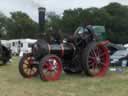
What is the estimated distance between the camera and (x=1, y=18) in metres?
96.6

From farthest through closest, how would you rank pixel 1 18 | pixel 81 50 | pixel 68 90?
pixel 1 18
pixel 81 50
pixel 68 90

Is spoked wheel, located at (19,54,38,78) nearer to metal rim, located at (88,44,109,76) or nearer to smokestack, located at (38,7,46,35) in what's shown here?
smokestack, located at (38,7,46,35)

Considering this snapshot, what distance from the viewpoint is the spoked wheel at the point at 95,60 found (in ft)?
Result: 38.7

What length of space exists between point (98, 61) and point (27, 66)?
226 cm

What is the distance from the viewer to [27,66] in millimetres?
12094

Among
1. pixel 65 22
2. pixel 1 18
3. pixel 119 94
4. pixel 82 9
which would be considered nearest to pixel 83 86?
pixel 119 94

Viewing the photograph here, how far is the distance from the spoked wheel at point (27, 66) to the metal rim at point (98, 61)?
69.0 inches

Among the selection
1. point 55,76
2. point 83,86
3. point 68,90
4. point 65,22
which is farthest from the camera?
point 65,22

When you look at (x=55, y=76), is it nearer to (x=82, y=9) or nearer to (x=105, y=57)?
(x=105, y=57)

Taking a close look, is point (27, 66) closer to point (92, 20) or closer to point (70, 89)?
point (70, 89)

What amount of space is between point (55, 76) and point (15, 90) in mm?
2442

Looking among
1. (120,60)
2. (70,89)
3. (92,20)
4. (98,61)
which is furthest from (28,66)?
(92,20)

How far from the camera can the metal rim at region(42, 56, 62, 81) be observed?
35.5 ft

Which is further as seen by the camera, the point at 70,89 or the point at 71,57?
the point at 71,57
